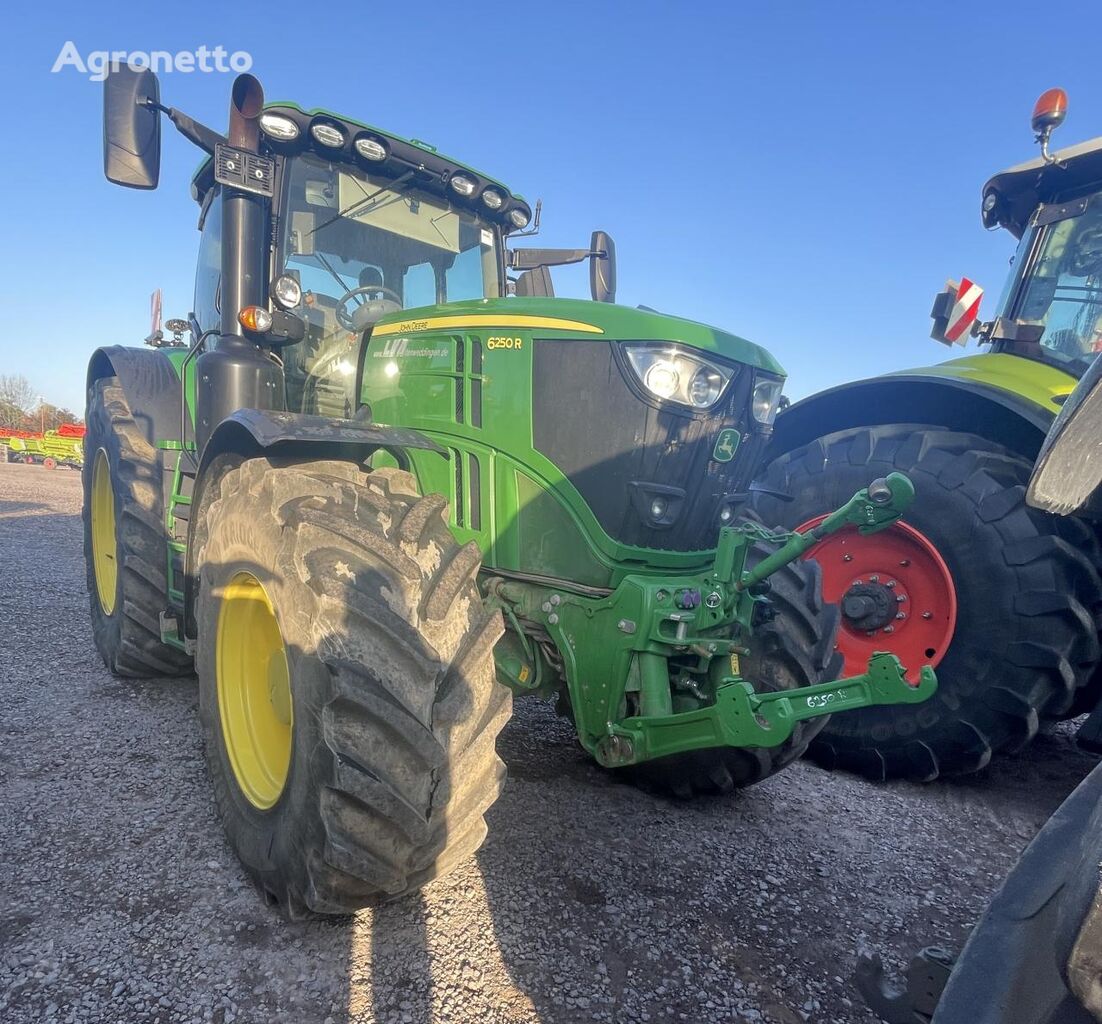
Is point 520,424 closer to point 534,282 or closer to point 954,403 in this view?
point 534,282

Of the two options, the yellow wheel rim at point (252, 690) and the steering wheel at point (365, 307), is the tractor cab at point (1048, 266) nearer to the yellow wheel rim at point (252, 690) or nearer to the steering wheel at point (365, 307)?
the steering wheel at point (365, 307)


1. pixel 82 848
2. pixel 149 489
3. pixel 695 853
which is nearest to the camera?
pixel 82 848

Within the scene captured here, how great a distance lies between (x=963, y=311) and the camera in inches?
146

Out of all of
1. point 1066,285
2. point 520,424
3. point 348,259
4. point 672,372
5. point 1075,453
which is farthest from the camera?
point 1066,285

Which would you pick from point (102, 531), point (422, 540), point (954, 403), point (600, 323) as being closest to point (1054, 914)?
point (422, 540)

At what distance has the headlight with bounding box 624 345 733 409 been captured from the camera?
2141mm

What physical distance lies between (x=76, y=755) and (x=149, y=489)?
1225mm

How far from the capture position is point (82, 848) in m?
2.12

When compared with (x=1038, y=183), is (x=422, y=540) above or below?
below

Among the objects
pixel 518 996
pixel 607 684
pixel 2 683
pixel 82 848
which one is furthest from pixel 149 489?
pixel 518 996

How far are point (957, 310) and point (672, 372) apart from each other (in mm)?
2428

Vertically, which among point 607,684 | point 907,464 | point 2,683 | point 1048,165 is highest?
point 1048,165

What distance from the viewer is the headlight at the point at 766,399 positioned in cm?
235

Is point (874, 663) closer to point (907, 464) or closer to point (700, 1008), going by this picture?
point (700, 1008)
